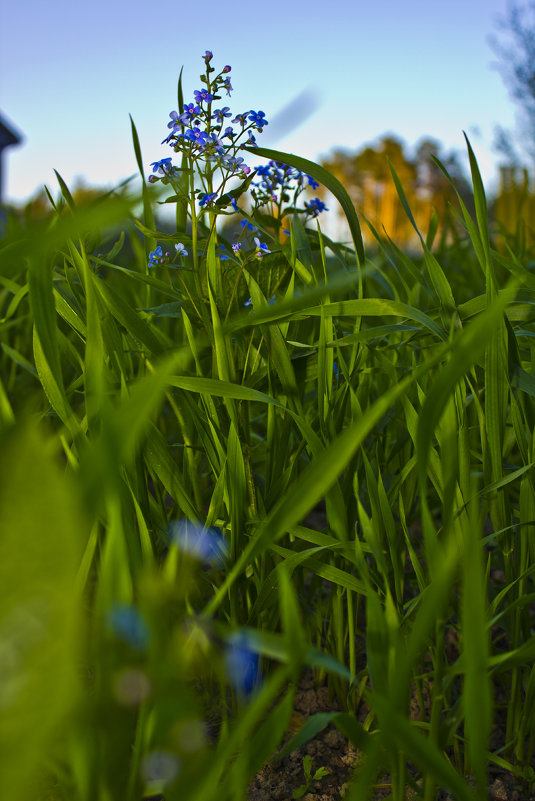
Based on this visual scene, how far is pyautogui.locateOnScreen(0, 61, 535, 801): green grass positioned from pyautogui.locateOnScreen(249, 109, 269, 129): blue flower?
107 mm

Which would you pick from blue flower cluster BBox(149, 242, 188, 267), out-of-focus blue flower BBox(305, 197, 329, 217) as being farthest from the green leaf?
out-of-focus blue flower BBox(305, 197, 329, 217)

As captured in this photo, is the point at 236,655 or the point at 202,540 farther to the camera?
the point at 202,540

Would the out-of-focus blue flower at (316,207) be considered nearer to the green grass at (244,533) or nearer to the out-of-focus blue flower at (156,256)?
the green grass at (244,533)

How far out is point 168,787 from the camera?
14.9 inches

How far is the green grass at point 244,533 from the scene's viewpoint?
31 centimetres

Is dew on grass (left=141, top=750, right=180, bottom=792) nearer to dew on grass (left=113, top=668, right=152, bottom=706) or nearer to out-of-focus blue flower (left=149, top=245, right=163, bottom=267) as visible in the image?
dew on grass (left=113, top=668, right=152, bottom=706)

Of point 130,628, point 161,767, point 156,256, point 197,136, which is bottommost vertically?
point 161,767

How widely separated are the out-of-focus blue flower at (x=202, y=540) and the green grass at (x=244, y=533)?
0.01 m

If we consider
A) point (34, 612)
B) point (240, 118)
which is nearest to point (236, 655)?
point (34, 612)

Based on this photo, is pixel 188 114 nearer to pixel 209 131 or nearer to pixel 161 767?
pixel 209 131

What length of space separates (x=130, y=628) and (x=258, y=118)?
0.66 meters

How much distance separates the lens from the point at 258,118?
792 mm

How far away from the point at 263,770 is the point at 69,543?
0.56m

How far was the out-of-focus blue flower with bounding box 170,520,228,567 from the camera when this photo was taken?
0.67m
